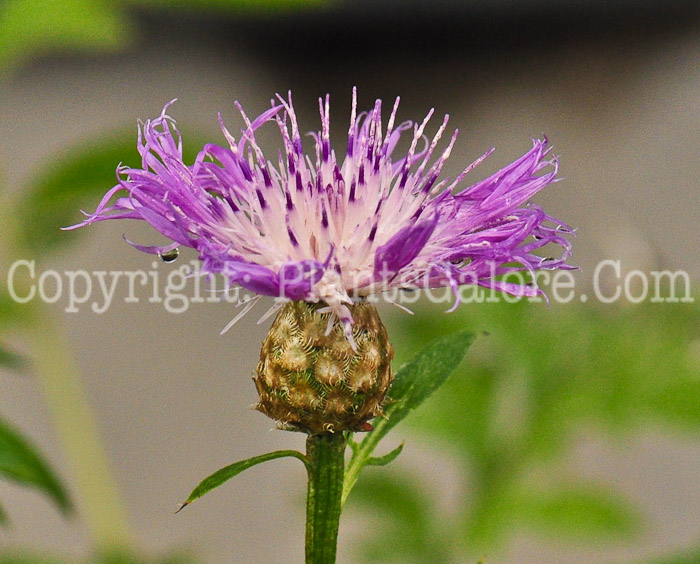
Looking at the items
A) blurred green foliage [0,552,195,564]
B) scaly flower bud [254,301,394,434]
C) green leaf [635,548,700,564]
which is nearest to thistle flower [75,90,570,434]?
scaly flower bud [254,301,394,434]

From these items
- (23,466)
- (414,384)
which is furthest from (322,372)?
(23,466)

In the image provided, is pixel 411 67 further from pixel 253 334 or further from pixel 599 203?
pixel 253 334

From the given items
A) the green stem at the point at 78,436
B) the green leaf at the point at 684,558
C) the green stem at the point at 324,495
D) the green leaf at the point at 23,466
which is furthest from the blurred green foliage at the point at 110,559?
the green leaf at the point at 684,558

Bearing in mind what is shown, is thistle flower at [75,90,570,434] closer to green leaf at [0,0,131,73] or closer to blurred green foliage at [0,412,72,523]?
blurred green foliage at [0,412,72,523]

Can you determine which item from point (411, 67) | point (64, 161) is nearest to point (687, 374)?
point (64, 161)

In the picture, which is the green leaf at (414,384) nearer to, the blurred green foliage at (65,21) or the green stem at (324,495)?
the green stem at (324,495)
